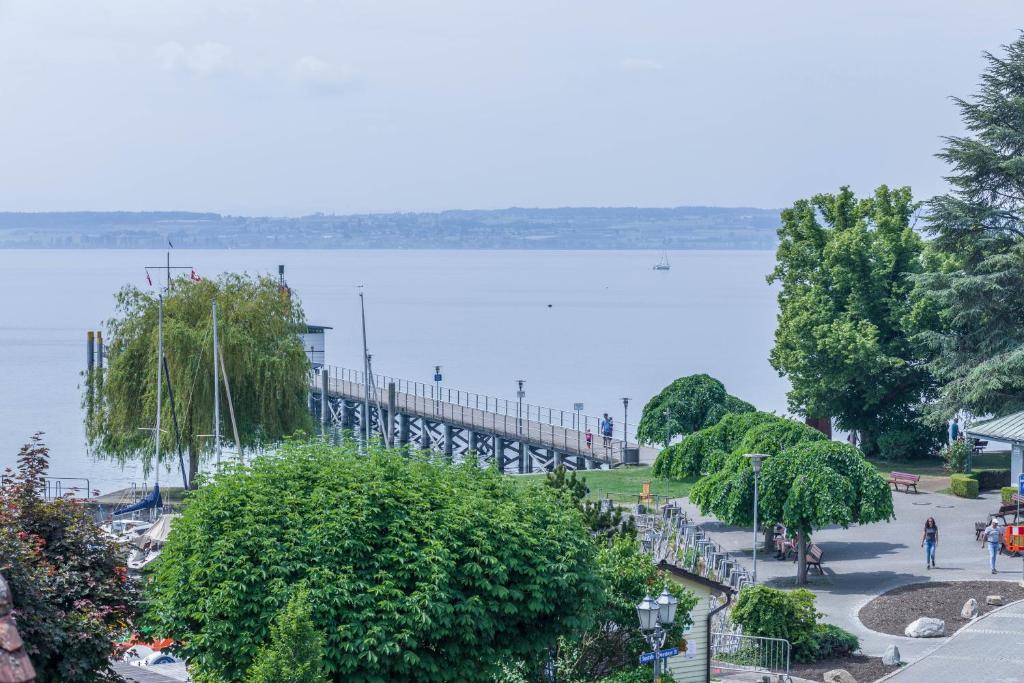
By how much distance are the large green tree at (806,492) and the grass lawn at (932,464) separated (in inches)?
547

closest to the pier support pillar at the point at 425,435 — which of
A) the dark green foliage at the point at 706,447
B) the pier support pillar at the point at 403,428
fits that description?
the pier support pillar at the point at 403,428

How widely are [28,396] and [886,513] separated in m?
81.5

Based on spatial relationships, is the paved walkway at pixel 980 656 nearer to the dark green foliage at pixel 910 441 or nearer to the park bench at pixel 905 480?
the park bench at pixel 905 480

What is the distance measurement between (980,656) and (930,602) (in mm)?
5003

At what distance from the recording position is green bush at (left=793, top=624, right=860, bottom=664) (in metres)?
26.3

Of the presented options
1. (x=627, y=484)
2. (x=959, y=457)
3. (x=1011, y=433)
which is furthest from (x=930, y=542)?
(x=627, y=484)

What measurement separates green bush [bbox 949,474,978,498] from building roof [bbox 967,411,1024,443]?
1.39 meters

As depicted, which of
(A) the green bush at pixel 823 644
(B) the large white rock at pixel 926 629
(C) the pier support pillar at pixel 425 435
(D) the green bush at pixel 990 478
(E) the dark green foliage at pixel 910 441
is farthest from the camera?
(C) the pier support pillar at pixel 425 435

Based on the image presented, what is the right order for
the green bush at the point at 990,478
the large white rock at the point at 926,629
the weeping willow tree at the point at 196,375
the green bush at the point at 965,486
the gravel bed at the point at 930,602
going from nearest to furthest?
the large white rock at the point at 926,629
the gravel bed at the point at 930,602
the green bush at the point at 965,486
the green bush at the point at 990,478
the weeping willow tree at the point at 196,375

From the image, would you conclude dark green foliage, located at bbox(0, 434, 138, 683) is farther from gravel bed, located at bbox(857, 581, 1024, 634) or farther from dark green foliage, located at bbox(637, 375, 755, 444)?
dark green foliage, located at bbox(637, 375, 755, 444)

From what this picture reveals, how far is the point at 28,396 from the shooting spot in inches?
4003

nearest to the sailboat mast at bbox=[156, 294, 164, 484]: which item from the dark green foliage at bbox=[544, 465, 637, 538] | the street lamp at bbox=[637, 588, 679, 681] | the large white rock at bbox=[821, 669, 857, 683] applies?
the dark green foliage at bbox=[544, 465, 637, 538]

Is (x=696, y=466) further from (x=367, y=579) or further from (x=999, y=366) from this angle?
(x=367, y=579)

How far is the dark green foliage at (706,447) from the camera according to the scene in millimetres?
39094
